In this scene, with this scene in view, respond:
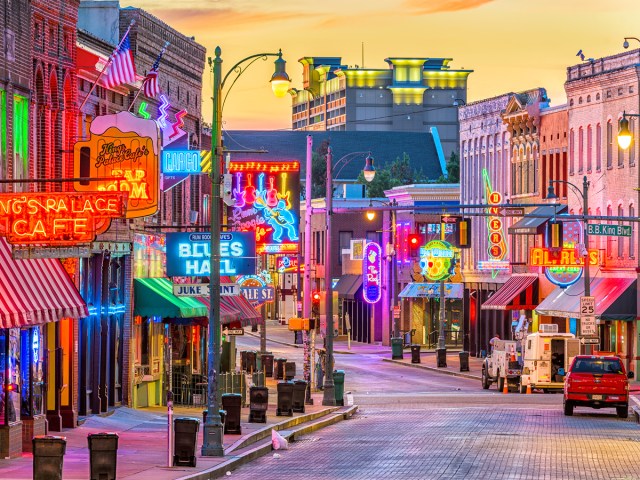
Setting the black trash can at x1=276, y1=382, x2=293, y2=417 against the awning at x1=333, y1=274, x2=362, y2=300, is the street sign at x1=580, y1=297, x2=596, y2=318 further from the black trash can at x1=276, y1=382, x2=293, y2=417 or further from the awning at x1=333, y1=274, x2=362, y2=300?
the awning at x1=333, y1=274, x2=362, y2=300

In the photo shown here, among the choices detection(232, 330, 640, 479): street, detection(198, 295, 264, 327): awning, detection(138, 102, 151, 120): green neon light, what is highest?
detection(138, 102, 151, 120): green neon light

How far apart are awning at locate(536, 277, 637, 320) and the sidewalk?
834 inches

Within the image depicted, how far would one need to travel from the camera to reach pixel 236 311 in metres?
50.7

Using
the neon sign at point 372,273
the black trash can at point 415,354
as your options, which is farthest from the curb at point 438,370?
the neon sign at point 372,273

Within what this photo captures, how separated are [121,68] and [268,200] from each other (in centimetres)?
1925

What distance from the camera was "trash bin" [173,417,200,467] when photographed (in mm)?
28453

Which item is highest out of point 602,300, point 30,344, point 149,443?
point 602,300

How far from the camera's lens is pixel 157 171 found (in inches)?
1473

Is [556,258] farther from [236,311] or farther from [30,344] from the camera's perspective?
[30,344]

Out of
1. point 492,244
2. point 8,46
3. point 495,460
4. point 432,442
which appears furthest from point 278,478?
point 492,244

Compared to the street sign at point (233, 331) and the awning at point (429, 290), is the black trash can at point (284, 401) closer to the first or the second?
the street sign at point (233, 331)

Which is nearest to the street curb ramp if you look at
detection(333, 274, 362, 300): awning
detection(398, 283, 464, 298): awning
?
detection(398, 283, 464, 298): awning

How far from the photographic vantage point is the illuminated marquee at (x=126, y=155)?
36844 millimetres

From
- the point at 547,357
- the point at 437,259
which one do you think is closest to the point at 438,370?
the point at 437,259
